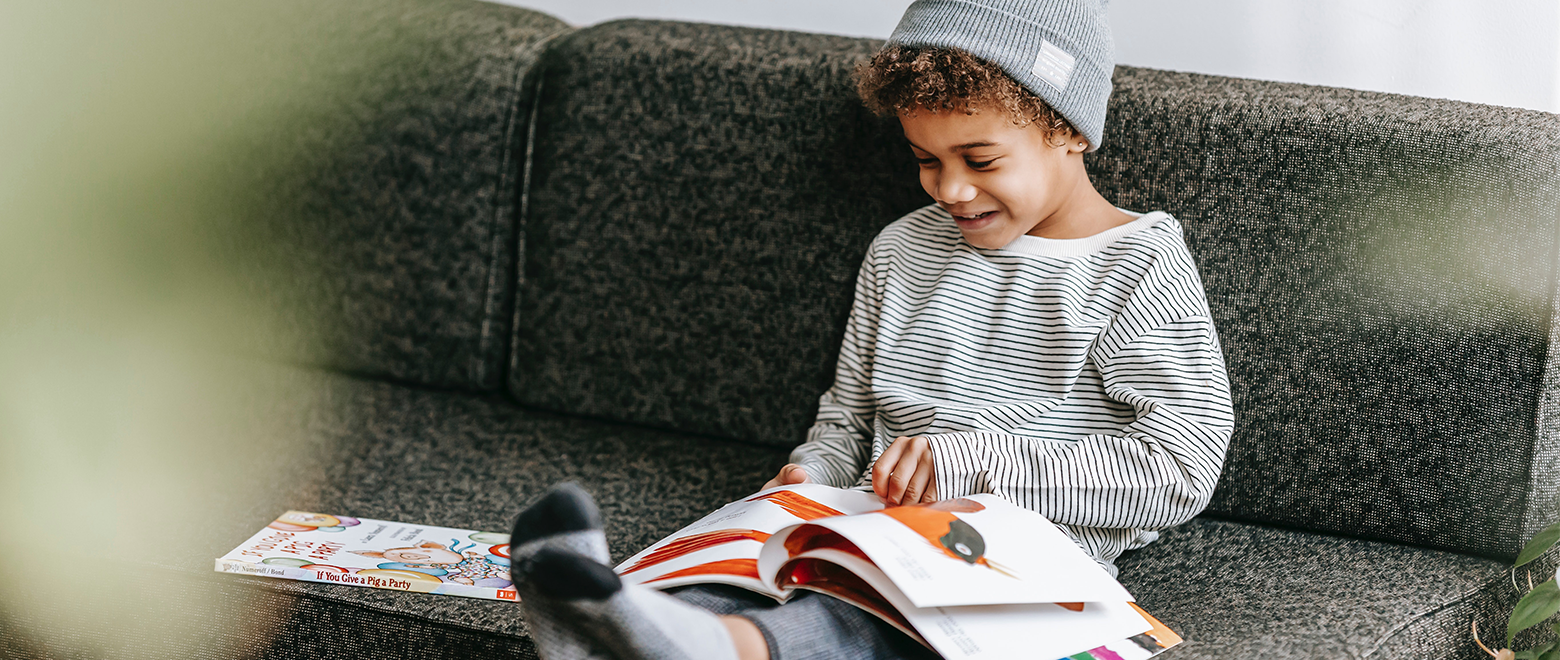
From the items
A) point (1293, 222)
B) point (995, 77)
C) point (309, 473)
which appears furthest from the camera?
point (309, 473)

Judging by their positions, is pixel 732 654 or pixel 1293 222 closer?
pixel 732 654

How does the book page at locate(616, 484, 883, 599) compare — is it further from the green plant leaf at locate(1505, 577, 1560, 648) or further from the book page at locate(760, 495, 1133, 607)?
the green plant leaf at locate(1505, 577, 1560, 648)

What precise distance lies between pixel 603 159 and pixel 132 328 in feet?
2.15

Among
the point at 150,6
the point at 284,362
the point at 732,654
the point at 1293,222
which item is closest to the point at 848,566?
A: the point at 732,654

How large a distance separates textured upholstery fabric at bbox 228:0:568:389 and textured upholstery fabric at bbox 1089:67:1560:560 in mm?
744

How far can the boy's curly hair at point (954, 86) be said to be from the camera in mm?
933

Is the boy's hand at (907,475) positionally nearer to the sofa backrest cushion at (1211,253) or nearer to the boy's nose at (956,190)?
the boy's nose at (956,190)

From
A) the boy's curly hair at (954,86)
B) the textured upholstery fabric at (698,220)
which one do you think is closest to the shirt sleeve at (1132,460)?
the boy's curly hair at (954,86)

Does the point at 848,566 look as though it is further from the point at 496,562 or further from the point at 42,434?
the point at 42,434

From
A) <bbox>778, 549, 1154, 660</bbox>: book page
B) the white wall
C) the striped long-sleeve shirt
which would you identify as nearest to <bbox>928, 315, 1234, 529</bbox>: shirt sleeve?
the striped long-sleeve shirt

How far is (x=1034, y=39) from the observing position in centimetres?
95

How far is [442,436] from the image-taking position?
4.33 ft

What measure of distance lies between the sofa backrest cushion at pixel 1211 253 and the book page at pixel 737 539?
328 mm

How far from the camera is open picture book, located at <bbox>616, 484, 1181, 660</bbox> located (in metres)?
0.73
